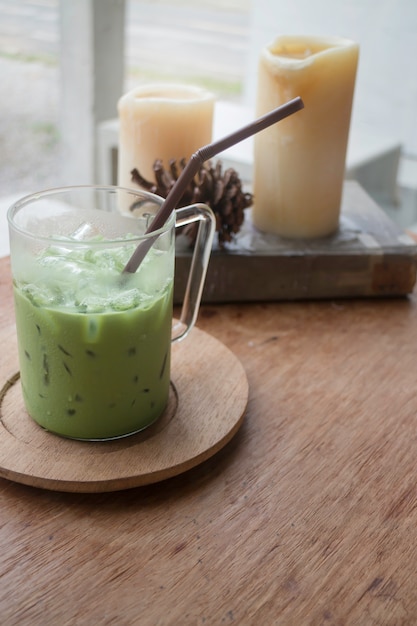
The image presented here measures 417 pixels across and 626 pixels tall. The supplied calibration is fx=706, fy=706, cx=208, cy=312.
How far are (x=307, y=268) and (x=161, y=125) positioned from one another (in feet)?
0.85

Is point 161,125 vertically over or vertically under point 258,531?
over

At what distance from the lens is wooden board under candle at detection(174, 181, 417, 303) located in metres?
0.88

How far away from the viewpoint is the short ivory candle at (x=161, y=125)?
34.9 inches

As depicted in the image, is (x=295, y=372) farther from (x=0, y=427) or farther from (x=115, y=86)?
(x=115, y=86)

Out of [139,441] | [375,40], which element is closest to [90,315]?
[139,441]

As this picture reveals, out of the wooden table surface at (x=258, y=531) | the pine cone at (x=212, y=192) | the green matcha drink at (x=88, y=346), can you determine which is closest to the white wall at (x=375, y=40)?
the pine cone at (x=212, y=192)

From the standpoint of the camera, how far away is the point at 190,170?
0.59m

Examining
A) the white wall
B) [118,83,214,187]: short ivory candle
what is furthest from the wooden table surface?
the white wall

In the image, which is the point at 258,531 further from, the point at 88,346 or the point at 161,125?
the point at 161,125

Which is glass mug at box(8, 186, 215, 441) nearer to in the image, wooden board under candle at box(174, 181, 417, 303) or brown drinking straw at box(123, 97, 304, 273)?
brown drinking straw at box(123, 97, 304, 273)

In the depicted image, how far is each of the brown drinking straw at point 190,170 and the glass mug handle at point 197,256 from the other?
68 millimetres

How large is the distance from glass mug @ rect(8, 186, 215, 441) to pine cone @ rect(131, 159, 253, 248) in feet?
0.71

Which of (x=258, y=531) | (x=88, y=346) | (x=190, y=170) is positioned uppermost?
(x=190, y=170)

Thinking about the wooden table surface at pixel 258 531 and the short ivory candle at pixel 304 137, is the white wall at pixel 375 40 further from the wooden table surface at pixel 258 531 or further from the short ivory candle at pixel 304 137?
the wooden table surface at pixel 258 531
